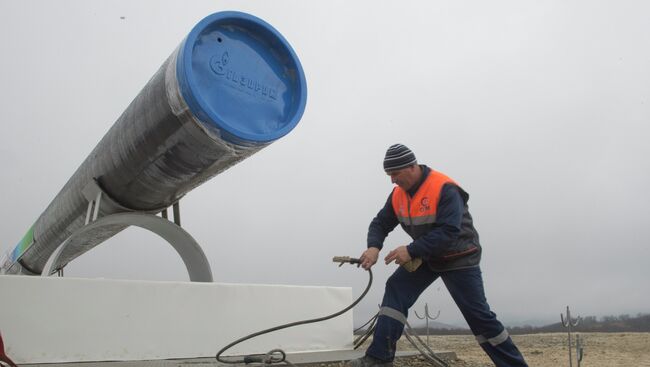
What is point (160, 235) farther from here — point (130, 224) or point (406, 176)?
point (406, 176)

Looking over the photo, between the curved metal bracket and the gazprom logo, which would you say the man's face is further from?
the curved metal bracket

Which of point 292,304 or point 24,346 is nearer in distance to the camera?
point 24,346

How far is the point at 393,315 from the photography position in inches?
134

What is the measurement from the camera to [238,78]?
3.31 meters

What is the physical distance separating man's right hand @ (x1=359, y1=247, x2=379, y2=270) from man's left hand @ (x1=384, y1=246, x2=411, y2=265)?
0.51 feet

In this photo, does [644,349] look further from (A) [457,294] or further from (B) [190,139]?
(B) [190,139]

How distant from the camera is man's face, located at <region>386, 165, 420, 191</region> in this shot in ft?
11.6

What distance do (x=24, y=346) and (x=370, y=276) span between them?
2.24 meters

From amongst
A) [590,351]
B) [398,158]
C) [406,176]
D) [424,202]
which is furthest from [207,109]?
[590,351]

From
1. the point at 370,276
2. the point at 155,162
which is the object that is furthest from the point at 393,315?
the point at 155,162

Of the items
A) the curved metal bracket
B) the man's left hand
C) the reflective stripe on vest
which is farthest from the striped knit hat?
the curved metal bracket

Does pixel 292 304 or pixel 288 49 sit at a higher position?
pixel 288 49

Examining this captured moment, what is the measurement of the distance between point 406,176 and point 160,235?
2.42m

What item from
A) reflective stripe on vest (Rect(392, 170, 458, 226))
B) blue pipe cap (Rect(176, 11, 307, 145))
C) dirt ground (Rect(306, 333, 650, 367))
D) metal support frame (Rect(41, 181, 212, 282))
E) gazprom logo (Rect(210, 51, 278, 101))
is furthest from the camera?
dirt ground (Rect(306, 333, 650, 367))
